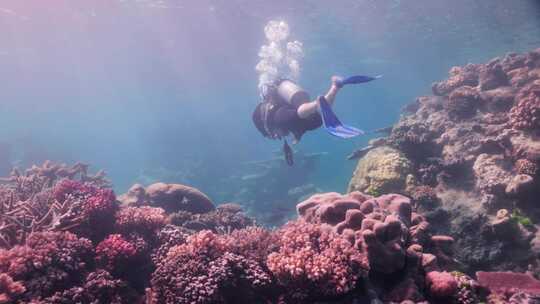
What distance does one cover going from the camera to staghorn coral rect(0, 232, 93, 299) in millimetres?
4484

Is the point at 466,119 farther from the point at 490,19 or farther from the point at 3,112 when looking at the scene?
the point at 3,112

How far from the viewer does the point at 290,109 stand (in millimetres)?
8781

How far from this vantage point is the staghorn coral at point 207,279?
14.0 ft

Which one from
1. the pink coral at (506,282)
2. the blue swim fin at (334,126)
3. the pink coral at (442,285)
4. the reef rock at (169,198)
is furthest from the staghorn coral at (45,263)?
the pink coral at (506,282)

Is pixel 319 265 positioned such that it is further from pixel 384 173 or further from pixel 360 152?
pixel 360 152

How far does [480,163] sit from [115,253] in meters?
8.73

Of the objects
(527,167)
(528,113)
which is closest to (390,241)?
(527,167)

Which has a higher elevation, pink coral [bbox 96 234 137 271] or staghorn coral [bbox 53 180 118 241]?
staghorn coral [bbox 53 180 118 241]

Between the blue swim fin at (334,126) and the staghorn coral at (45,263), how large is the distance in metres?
4.36

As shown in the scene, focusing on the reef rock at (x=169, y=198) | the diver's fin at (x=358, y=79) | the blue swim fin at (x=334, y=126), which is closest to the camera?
the blue swim fin at (x=334, y=126)

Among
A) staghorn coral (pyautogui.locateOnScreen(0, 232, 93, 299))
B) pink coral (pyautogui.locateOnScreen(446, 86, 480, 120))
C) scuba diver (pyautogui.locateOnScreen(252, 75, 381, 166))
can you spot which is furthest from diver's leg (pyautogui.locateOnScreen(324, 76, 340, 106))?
pink coral (pyautogui.locateOnScreen(446, 86, 480, 120))

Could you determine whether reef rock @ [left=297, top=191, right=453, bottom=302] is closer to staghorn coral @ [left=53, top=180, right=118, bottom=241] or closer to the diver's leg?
the diver's leg

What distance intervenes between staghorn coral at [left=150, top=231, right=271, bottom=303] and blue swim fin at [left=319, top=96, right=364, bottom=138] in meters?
2.53

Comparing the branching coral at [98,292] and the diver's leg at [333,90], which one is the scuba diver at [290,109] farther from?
the branching coral at [98,292]
